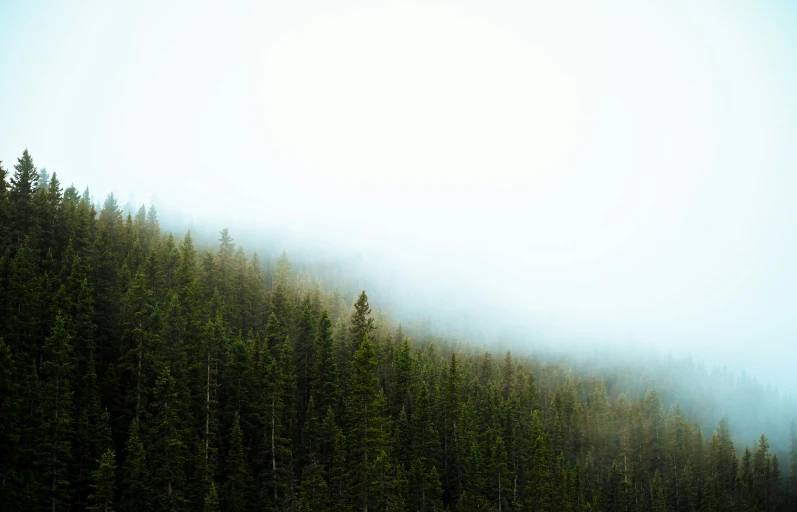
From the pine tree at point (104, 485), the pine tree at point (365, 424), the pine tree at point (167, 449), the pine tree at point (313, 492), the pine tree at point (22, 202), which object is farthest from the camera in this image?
the pine tree at point (22, 202)

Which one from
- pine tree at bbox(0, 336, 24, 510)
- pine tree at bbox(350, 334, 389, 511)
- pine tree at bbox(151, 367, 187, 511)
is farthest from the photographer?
pine tree at bbox(350, 334, 389, 511)

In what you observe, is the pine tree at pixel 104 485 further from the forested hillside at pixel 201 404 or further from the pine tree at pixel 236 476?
the pine tree at pixel 236 476

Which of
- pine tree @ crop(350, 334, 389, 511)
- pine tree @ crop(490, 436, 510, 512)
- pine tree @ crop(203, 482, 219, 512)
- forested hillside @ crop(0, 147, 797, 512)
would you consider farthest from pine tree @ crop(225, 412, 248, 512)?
pine tree @ crop(490, 436, 510, 512)

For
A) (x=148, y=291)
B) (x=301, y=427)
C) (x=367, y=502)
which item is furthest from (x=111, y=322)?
(x=367, y=502)

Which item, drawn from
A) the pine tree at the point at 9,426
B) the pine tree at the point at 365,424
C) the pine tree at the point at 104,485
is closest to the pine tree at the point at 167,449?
the pine tree at the point at 104,485

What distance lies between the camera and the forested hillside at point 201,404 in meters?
45.2

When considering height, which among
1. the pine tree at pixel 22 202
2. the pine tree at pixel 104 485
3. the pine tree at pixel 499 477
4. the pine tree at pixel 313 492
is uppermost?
the pine tree at pixel 22 202

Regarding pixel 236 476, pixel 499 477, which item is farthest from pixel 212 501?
pixel 499 477

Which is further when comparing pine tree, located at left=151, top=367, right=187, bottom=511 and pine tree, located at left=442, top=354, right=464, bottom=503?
pine tree, located at left=442, top=354, right=464, bottom=503

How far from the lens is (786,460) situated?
194500 mm

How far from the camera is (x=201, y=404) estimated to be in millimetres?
54875

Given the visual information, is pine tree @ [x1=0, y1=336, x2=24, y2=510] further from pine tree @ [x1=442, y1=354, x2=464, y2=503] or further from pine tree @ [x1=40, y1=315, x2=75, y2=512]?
pine tree @ [x1=442, y1=354, x2=464, y2=503]

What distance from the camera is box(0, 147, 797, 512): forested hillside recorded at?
45188mm

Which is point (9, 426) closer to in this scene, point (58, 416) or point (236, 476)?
point (58, 416)
